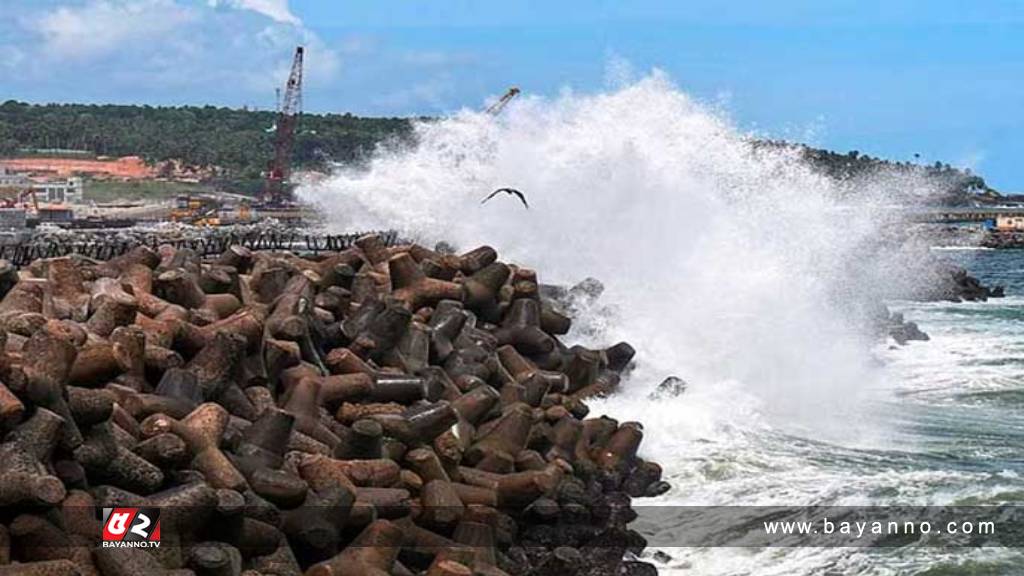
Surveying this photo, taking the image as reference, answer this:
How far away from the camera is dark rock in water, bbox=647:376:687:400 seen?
16.0m

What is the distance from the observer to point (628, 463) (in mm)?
12391

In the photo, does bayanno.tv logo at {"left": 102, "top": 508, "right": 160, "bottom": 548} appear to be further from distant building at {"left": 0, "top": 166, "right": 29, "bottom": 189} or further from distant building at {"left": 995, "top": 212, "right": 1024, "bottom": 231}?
distant building at {"left": 995, "top": 212, "right": 1024, "bottom": 231}

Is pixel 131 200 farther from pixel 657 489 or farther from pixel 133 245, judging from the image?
pixel 657 489

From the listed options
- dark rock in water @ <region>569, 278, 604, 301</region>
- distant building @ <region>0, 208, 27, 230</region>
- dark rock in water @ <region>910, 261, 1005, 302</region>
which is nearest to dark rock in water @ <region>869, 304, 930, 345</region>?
dark rock in water @ <region>569, 278, 604, 301</region>

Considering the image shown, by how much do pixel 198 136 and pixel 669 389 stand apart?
447 feet

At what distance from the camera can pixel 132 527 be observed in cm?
762

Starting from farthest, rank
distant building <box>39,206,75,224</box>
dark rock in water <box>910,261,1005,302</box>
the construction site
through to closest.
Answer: the construction site → distant building <box>39,206,75,224</box> → dark rock in water <box>910,261,1005,302</box>

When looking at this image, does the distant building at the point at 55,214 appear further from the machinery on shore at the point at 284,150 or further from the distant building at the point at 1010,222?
the distant building at the point at 1010,222

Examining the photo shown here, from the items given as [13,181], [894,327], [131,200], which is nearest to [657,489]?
[894,327]

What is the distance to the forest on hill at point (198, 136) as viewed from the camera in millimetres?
123250

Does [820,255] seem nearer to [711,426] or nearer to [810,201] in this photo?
[810,201]

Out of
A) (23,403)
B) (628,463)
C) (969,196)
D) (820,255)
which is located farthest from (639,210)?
(969,196)

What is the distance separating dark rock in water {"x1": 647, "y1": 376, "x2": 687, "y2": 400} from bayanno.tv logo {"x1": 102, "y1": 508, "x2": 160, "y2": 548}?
890 centimetres

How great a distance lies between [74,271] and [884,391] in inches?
454
